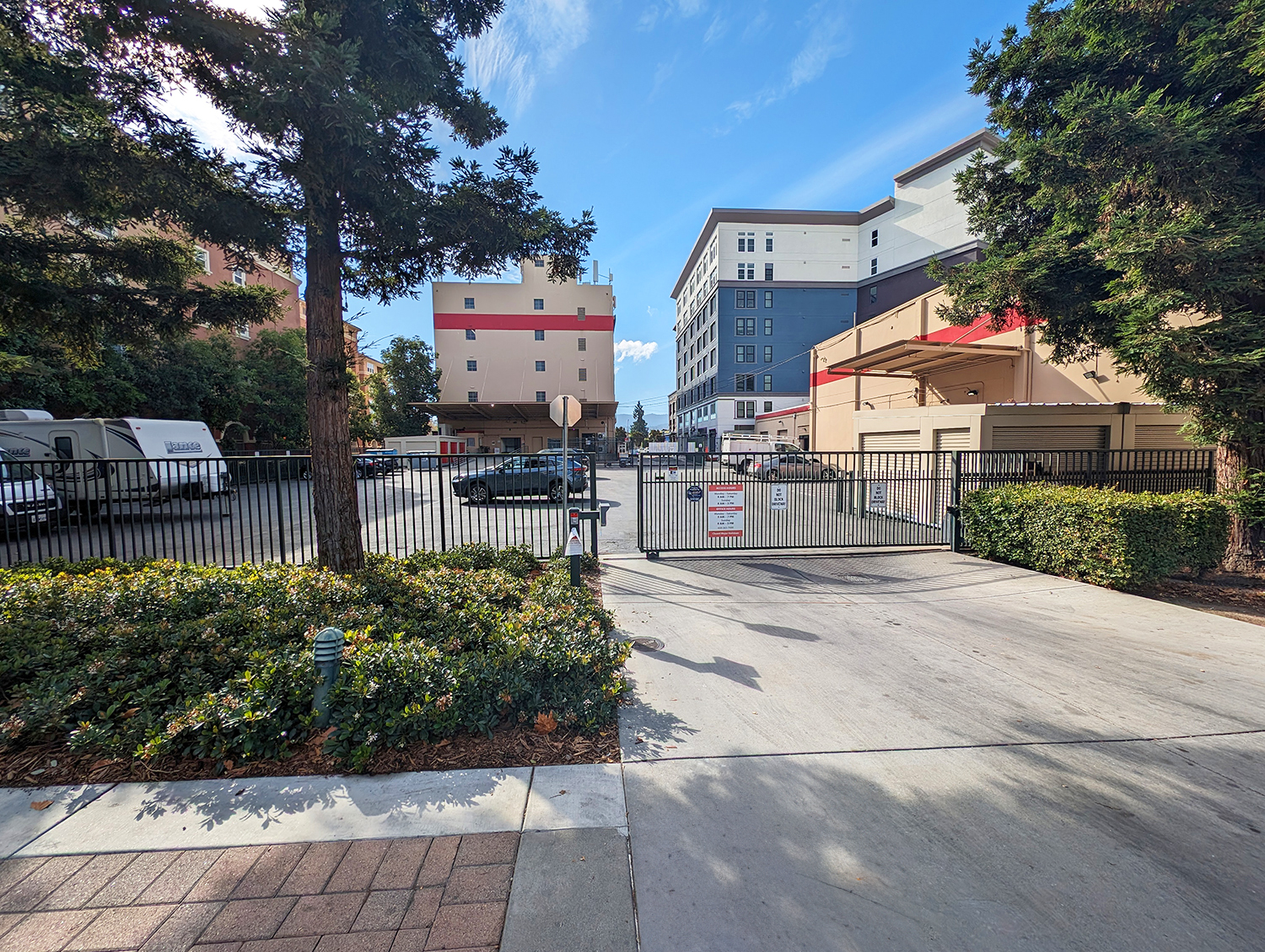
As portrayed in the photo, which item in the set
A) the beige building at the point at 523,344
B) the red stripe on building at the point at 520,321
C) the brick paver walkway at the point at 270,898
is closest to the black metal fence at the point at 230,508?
the brick paver walkway at the point at 270,898

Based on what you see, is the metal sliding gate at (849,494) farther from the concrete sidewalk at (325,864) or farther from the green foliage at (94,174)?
the green foliage at (94,174)

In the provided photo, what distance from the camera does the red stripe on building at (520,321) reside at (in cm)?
3997

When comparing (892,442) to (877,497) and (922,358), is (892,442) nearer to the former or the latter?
(922,358)

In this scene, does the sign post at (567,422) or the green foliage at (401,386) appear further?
the green foliage at (401,386)

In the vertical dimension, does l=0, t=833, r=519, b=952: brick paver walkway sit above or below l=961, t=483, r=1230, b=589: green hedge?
below

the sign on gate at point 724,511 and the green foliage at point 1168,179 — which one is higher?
the green foliage at point 1168,179

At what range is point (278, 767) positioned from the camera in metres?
2.88

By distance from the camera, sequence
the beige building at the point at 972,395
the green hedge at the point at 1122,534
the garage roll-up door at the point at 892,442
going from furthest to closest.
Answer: the garage roll-up door at the point at 892,442 → the beige building at the point at 972,395 → the green hedge at the point at 1122,534

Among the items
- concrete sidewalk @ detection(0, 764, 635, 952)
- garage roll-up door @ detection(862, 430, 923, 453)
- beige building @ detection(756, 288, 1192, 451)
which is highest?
beige building @ detection(756, 288, 1192, 451)

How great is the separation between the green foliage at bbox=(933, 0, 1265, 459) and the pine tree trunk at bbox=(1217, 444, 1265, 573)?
15 cm

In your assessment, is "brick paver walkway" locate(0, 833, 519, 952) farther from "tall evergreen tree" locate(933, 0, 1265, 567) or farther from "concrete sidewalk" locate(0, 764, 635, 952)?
"tall evergreen tree" locate(933, 0, 1265, 567)

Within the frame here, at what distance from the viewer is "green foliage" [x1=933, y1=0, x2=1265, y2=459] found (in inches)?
234

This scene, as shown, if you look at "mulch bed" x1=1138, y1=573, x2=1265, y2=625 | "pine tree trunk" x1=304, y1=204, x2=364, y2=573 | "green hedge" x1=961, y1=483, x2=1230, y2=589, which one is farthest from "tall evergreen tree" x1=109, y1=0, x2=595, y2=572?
"mulch bed" x1=1138, y1=573, x2=1265, y2=625

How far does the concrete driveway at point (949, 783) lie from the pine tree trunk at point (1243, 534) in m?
2.95
